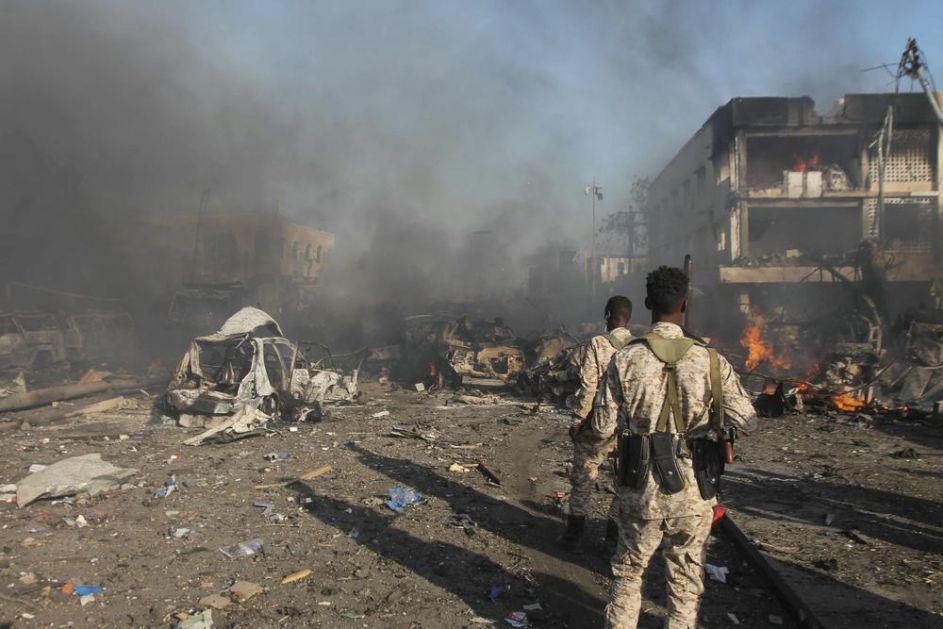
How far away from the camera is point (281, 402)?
33.3 ft

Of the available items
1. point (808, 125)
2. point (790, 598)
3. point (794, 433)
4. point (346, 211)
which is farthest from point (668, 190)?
point (790, 598)

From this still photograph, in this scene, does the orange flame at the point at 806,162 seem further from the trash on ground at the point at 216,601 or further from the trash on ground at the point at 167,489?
the trash on ground at the point at 216,601

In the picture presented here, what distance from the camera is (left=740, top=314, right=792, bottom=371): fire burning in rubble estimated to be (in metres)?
15.7

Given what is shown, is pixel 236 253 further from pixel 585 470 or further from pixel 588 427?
pixel 588 427

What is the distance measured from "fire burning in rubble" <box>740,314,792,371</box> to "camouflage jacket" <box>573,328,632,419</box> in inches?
497

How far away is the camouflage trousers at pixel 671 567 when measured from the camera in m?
2.55

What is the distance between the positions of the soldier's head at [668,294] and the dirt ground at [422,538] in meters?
1.85

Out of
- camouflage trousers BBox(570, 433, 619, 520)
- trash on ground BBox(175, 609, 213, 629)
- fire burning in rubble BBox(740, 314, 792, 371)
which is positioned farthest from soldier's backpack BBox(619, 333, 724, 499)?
fire burning in rubble BBox(740, 314, 792, 371)

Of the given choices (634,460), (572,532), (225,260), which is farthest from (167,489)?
(225,260)

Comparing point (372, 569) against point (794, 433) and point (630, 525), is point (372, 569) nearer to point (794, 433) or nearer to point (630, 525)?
point (630, 525)

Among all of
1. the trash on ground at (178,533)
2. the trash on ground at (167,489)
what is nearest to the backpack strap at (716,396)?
the trash on ground at (178,533)

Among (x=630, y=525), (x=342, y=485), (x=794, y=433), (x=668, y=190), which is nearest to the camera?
(x=630, y=525)

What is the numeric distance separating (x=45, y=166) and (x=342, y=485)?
16.8 metres

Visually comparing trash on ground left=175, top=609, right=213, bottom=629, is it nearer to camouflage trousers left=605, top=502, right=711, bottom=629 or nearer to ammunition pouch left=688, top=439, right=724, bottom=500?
camouflage trousers left=605, top=502, right=711, bottom=629
